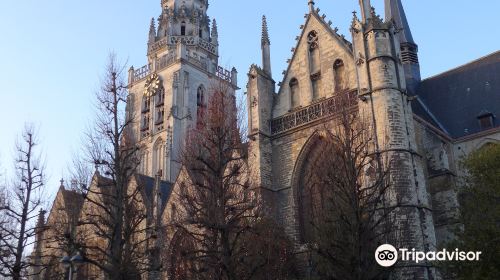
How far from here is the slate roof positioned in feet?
73.6

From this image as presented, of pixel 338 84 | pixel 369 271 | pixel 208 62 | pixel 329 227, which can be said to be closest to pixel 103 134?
pixel 329 227

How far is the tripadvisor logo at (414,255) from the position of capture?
1280 centimetres

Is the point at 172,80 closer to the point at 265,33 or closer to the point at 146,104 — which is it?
the point at 146,104

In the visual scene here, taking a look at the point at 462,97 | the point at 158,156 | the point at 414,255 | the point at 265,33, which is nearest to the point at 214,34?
the point at 158,156

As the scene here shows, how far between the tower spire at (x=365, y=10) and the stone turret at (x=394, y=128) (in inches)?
1.6

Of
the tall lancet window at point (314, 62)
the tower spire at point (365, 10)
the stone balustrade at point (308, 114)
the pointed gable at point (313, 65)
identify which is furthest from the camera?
the tall lancet window at point (314, 62)

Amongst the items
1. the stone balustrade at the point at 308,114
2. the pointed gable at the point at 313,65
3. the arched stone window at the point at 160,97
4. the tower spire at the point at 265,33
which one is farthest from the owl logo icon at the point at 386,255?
the arched stone window at the point at 160,97

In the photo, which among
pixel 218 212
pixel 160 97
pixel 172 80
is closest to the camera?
pixel 218 212

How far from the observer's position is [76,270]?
65.7ft

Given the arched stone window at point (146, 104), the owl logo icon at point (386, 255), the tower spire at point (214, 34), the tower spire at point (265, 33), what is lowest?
the owl logo icon at point (386, 255)

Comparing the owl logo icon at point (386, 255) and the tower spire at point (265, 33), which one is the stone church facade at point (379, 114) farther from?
the owl logo icon at point (386, 255)

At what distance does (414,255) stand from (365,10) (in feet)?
29.4

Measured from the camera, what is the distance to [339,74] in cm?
1995

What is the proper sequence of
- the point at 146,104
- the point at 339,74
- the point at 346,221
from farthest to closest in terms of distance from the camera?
the point at 146,104 < the point at 339,74 < the point at 346,221
